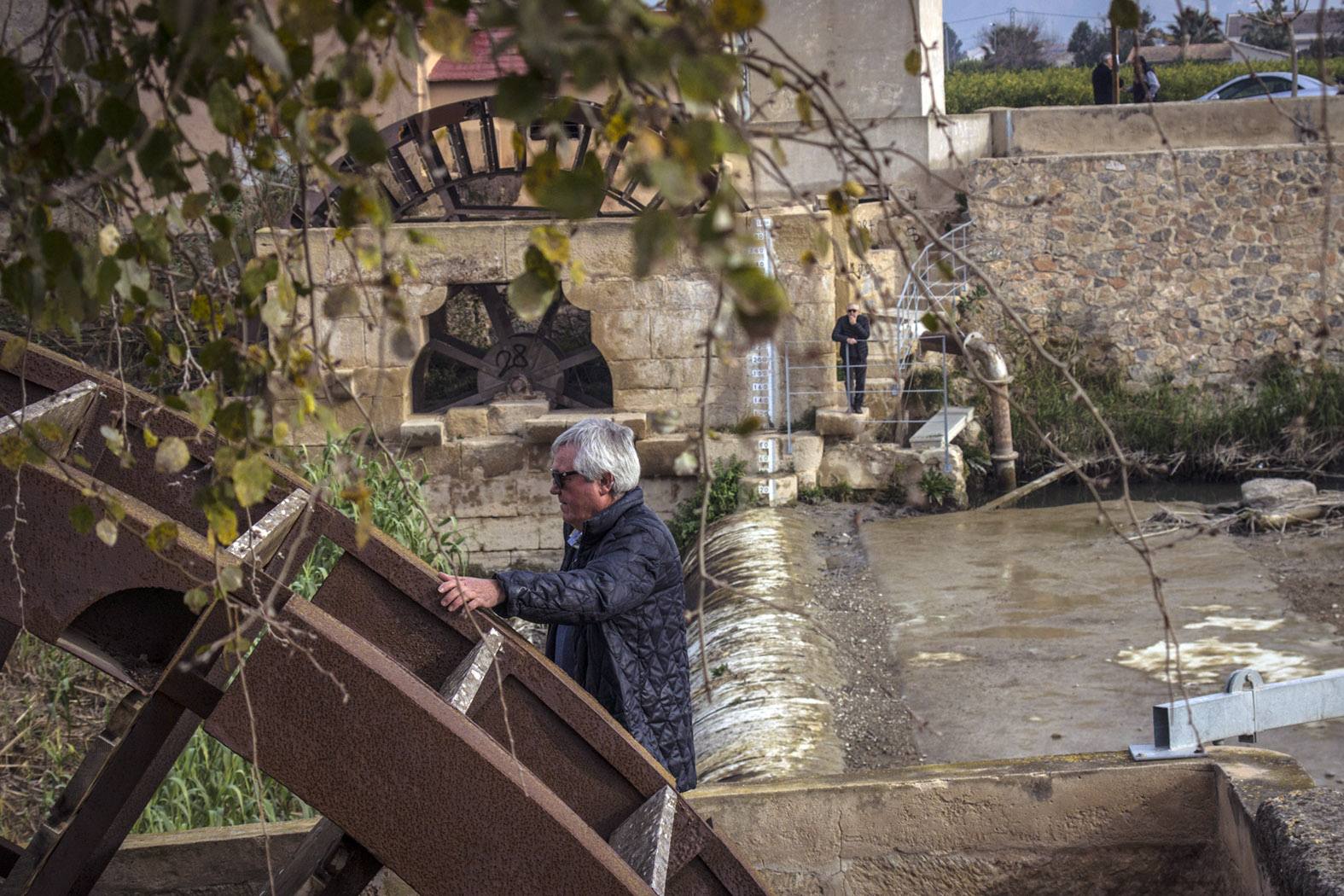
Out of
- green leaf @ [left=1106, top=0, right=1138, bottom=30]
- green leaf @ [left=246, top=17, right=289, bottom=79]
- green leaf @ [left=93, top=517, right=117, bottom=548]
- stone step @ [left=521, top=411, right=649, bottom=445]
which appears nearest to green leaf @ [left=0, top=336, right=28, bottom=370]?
green leaf @ [left=93, top=517, right=117, bottom=548]

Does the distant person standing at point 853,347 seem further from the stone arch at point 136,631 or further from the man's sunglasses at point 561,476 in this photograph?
the stone arch at point 136,631

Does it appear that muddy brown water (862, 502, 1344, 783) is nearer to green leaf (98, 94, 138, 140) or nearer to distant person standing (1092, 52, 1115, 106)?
green leaf (98, 94, 138, 140)

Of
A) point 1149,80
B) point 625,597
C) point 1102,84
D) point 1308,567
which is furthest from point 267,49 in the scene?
point 1102,84

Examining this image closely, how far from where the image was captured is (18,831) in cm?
523

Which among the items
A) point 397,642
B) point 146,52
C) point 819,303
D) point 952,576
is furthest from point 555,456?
point 819,303

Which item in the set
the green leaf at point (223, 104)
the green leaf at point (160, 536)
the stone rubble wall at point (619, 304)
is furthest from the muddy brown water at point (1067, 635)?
the green leaf at point (223, 104)

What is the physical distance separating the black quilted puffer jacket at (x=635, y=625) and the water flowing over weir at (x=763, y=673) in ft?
1.48

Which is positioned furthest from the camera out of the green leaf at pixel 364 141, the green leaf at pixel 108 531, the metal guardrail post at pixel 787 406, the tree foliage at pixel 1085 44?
the tree foliage at pixel 1085 44

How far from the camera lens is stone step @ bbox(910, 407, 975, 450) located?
38.6ft

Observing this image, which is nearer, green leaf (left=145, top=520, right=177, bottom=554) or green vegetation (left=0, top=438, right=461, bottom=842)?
green leaf (left=145, top=520, right=177, bottom=554)

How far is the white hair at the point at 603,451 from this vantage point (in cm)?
338

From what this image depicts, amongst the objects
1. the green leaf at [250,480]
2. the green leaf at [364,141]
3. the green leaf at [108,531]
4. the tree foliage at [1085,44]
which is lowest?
the green leaf at [108,531]

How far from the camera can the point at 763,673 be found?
6.41m

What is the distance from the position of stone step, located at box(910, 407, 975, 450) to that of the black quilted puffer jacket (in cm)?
788
